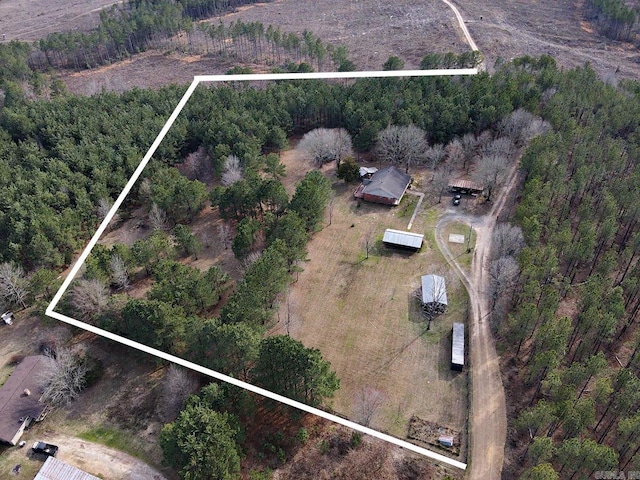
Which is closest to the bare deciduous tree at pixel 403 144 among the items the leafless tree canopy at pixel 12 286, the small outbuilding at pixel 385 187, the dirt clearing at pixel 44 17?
the small outbuilding at pixel 385 187

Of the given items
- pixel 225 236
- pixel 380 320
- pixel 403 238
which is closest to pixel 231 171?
pixel 225 236

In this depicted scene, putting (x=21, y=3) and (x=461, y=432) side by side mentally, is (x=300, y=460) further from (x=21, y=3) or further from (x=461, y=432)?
(x=21, y=3)

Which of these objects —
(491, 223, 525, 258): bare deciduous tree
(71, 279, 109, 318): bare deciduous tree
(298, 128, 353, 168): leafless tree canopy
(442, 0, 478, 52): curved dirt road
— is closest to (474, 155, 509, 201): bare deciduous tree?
(491, 223, 525, 258): bare deciduous tree

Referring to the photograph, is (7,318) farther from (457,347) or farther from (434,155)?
(434,155)

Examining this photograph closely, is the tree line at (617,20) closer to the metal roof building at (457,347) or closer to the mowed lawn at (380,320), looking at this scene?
the mowed lawn at (380,320)

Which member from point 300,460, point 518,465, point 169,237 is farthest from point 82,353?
point 518,465
